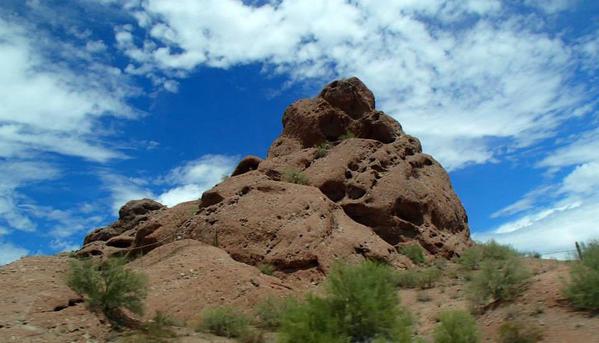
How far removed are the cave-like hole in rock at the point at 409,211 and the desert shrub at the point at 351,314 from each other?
1221 cm

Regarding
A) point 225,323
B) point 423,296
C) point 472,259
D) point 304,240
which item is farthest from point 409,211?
point 225,323

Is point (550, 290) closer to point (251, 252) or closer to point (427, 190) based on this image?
point (251, 252)

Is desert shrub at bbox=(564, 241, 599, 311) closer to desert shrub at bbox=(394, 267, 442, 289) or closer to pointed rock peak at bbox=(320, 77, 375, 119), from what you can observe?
desert shrub at bbox=(394, 267, 442, 289)

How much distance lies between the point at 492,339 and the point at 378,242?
10.2m

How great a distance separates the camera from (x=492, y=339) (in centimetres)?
1257

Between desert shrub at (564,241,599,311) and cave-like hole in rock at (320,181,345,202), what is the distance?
12.6 meters

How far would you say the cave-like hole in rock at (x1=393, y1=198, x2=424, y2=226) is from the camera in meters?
25.3

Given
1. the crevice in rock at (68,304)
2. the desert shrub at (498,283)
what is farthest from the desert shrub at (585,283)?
the crevice in rock at (68,304)

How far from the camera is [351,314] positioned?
40.1ft

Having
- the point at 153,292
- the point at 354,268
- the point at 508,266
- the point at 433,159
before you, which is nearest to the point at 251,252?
the point at 153,292

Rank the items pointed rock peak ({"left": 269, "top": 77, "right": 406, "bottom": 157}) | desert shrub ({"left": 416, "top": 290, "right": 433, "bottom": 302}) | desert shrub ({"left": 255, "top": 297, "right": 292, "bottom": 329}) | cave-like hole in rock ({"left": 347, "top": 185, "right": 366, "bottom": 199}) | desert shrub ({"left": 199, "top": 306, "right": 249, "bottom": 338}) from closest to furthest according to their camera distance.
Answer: desert shrub ({"left": 199, "top": 306, "right": 249, "bottom": 338})
desert shrub ({"left": 255, "top": 297, "right": 292, "bottom": 329})
desert shrub ({"left": 416, "top": 290, "right": 433, "bottom": 302})
cave-like hole in rock ({"left": 347, "top": 185, "right": 366, "bottom": 199})
pointed rock peak ({"left": 269, "top": 77, "right": 406, "bottom": 157})

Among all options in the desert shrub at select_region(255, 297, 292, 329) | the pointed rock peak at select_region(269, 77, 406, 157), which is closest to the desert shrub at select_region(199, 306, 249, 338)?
the desert shrub at select_region(255, 297, 292, 329)

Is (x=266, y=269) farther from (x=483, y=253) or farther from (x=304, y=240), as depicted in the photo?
(x=483, y=253)

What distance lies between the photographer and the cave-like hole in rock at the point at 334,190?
2542 cm
